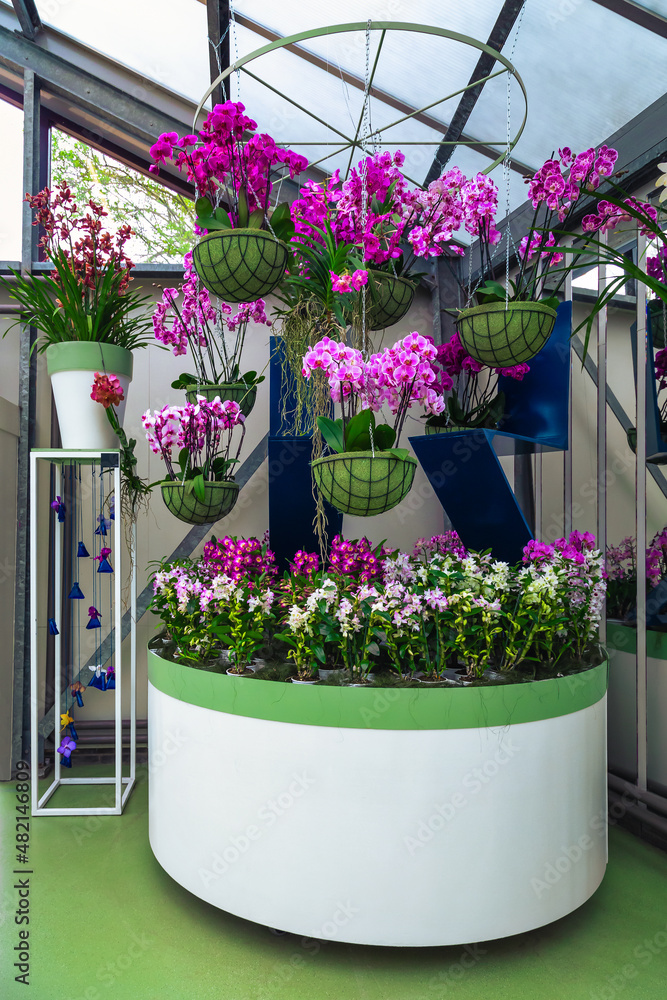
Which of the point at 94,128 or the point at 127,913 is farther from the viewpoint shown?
the point at 94,128

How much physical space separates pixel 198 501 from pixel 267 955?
1.39 m

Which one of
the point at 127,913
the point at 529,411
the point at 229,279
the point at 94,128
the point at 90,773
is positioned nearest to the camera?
the point at 229,279

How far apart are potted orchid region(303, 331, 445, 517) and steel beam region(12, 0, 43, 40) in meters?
2.99

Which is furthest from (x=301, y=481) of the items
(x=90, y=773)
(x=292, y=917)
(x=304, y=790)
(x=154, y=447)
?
(x=90, y=773)

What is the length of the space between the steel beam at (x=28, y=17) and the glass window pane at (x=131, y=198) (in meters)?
0.47

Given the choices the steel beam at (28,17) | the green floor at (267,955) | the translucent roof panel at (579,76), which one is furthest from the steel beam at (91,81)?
the green floor at (267,955)

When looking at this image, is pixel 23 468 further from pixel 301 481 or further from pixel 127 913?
pixel 127 913

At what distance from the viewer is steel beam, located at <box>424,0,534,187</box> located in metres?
2.38

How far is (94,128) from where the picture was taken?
3.83 meters

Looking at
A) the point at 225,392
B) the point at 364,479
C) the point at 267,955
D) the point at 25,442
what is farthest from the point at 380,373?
the point at 25,442

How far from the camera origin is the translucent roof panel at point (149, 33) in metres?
3.09

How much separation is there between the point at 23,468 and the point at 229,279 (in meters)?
2.06

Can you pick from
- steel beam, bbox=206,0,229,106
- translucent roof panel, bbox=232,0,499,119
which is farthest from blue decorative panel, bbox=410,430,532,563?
steel beam, bbox=206,0,229,106

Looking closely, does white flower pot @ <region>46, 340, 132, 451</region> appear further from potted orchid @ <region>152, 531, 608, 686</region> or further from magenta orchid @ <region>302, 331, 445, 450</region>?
magenta orchid @ <region>302, 331, 445, 450</region>
